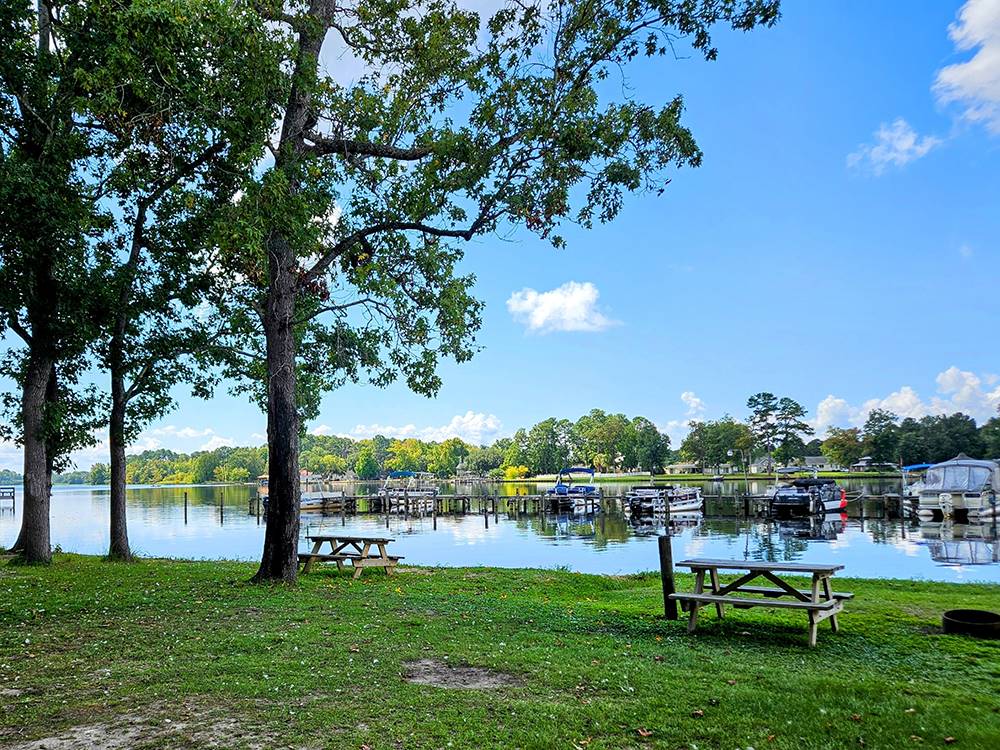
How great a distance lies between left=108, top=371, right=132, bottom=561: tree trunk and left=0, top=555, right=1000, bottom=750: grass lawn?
6056mm

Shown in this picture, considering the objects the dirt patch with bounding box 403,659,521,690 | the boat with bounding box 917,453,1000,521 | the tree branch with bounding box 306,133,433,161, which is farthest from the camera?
the boat with bounding box 917,453,1000,521

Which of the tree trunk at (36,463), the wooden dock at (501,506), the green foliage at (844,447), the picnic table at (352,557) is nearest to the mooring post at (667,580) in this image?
the picnic table at (352,557)

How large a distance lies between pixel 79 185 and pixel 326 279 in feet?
17.3

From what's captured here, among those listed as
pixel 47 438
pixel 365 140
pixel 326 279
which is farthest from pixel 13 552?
pixel 365 140

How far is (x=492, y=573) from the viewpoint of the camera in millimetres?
14930

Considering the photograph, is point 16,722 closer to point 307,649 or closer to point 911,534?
point 307,649

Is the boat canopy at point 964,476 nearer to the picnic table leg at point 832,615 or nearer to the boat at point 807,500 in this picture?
the boat at point 807,500

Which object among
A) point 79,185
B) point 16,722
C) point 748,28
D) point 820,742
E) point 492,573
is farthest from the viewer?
point 492,573

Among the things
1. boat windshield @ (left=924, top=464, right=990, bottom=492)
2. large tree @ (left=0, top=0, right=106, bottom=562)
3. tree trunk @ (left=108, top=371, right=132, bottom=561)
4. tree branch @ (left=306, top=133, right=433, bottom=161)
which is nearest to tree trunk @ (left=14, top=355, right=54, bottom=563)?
large tree @ (left=0, top=0, right=106, bottom=562)

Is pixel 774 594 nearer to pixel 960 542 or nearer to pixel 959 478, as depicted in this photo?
pixel 960 542

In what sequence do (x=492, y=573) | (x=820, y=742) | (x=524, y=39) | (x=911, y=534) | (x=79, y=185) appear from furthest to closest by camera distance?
(x=911, y=534), (x=492, y=573), (x=79, y=185), (x=524, y=39), (x=820, y=742)

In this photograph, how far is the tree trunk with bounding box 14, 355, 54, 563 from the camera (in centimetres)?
1445

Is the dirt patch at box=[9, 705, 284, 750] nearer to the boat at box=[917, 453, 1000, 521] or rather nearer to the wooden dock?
the wooden dock

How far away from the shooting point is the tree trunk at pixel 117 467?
16.4 metres
